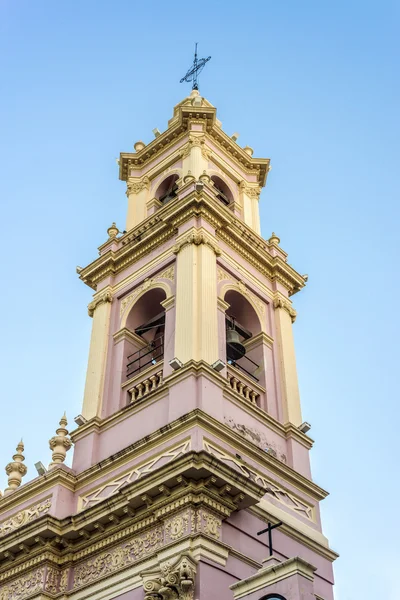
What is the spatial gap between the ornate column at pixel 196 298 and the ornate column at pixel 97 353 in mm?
2132

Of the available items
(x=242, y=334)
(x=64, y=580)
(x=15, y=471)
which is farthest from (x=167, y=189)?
(x=64, y=580)

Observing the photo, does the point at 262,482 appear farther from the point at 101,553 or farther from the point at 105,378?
the point at 105,378

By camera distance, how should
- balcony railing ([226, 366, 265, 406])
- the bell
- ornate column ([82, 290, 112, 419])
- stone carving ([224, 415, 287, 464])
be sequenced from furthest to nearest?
the bell → ornate column ([82, 290, 112, 419]) → balcony railing ([226, 366, 265, 406]) → stone carving ([224, 415, 287, 464])

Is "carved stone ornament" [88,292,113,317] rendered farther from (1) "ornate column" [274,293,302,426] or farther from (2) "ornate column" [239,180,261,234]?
(2) "ornate column" [239,180,261,234]

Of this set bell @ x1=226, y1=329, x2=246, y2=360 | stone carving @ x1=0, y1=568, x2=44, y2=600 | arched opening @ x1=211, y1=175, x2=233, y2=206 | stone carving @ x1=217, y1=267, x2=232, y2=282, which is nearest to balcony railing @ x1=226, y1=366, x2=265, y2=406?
bell @ x1=226, y1=329, x2=246, y2=360

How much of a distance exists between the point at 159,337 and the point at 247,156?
6.87 m

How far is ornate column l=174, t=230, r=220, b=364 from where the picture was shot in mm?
15477

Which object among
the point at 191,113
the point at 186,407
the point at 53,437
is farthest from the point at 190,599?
the point at 191,113

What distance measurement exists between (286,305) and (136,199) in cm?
544

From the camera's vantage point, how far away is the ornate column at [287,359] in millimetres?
16828

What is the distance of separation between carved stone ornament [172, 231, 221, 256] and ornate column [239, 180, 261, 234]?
3.47 meters

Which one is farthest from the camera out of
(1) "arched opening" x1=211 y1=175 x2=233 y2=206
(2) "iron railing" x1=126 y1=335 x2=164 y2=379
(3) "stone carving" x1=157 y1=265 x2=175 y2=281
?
(1) "arched opening" x1=211 y1=175 x2=233 y2=206

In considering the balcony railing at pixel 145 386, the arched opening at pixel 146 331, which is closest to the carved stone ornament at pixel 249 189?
the arched opening at pixel 146 331

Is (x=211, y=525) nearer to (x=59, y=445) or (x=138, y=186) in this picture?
(x=59, y=445)
